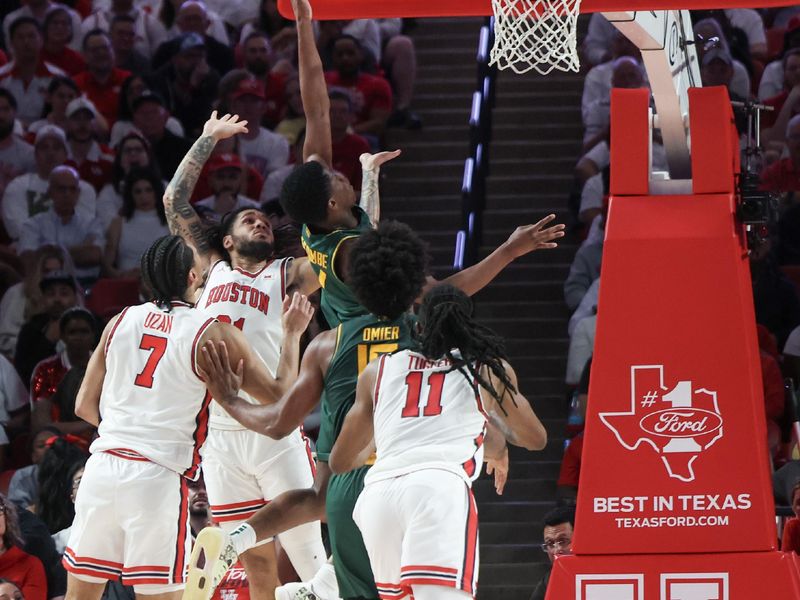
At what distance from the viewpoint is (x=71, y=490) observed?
9.56 metres

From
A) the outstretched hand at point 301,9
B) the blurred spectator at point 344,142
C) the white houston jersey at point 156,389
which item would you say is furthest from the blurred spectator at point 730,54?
the white houston jersey at point 156,389

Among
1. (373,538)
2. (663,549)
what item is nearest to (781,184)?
(663,549)

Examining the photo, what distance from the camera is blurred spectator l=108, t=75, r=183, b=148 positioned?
521 inches

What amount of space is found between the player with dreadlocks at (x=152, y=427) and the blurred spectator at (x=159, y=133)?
6.28m

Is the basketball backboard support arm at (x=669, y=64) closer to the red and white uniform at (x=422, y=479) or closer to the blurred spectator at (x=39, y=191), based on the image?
the red and white uniform at (x=422, y=479)

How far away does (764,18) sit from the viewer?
Answer: 13.8 metres

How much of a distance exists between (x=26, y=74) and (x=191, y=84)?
1.50 meters

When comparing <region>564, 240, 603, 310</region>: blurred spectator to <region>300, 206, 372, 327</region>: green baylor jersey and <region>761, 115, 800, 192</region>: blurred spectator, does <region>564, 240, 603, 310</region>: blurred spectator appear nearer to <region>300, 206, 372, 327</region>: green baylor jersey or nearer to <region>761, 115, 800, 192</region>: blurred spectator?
<region>761, 115, 800, 192</region>: blurred spectator

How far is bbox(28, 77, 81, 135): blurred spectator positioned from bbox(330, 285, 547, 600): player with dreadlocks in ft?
26.0

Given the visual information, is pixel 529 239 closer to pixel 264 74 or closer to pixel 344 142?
pixel 344 142

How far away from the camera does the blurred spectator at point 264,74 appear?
44.9 feet

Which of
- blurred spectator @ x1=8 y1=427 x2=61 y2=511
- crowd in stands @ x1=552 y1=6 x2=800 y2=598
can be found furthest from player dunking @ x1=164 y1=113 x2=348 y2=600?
blurred spectator @ x1=8 y1=427 x2=61 y2=511

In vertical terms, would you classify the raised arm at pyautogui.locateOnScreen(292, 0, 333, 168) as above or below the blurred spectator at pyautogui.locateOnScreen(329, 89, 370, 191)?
below

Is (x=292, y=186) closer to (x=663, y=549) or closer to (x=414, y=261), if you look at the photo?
(x=414, y=261)
